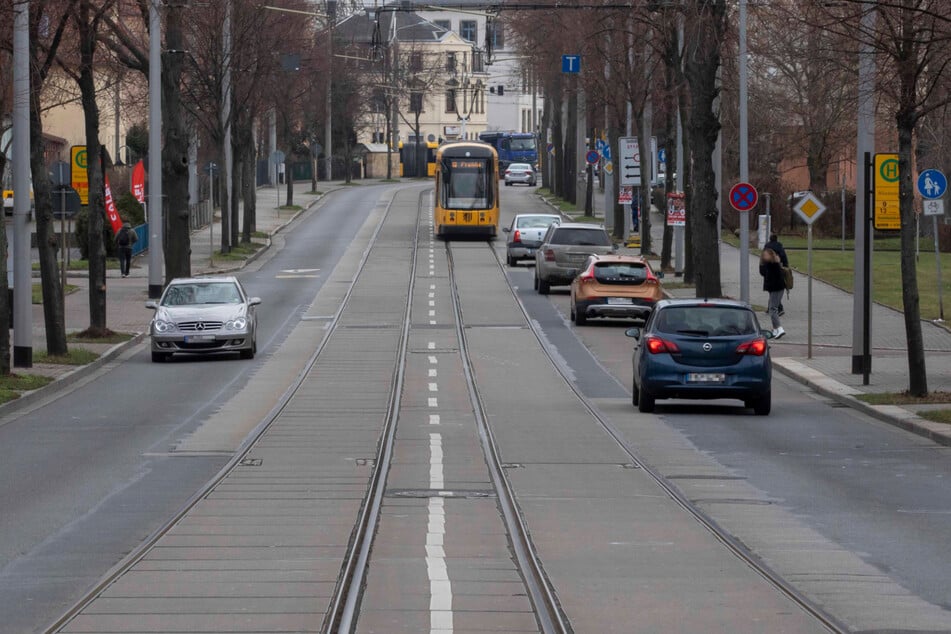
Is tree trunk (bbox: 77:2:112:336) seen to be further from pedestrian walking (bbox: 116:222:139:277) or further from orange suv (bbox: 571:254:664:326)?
pedestrian walking (bbox: 116:222:139:277)

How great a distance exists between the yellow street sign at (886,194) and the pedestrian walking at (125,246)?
2904 centimetres

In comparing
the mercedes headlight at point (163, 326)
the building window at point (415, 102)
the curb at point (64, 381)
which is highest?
the building window at point (415, 102)

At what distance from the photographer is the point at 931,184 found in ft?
99.4

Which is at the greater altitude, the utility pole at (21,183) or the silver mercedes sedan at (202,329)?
the utility pole at (21,183)

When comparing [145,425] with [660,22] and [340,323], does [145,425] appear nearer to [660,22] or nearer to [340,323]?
[340,323]

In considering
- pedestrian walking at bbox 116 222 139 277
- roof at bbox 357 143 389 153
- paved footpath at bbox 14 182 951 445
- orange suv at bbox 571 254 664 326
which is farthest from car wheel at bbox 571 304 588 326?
roof at bbox 357 143 389 153

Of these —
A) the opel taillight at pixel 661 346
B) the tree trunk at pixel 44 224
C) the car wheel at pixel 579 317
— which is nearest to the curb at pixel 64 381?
the tree trunk at pixel 44 224

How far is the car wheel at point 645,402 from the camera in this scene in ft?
72.6

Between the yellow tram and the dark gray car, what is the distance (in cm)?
1635

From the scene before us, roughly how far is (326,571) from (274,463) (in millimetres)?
6206

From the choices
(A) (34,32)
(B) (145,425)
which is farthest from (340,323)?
(B) (145,425)

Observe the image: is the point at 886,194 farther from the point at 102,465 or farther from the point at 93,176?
the point at 93,176

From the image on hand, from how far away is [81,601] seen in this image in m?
9.71

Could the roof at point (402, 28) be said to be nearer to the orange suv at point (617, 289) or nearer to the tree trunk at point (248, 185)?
the tree trunk at point (248, 185)
